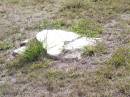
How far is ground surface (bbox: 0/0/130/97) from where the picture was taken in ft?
22.6

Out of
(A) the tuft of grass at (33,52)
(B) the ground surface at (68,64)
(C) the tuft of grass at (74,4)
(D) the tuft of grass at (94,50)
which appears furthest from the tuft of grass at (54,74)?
(C) the tuft of grass at (74,4)

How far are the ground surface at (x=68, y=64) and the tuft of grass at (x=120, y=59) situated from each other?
0.11 metres

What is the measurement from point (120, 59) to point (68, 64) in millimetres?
994

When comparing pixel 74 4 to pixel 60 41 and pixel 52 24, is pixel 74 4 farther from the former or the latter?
pixel 60 41

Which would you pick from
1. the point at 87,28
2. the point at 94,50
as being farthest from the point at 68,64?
the point at 87,28

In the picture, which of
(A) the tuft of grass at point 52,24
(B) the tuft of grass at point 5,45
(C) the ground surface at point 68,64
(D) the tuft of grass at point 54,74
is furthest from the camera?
(A) the tuft of grass at point 52,24

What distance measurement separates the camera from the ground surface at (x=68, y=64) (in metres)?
6.88

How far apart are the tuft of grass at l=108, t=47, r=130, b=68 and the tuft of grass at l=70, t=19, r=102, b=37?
1.18 metres

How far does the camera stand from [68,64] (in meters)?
7.80

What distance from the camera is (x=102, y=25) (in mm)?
9594

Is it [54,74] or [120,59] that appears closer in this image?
[54,74]

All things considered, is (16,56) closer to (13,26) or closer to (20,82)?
(20,82)

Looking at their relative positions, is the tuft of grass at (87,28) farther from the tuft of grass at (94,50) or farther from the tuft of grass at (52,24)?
the tuft of grass at (94,50)

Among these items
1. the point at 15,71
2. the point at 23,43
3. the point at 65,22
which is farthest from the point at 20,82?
the point at 65,22
